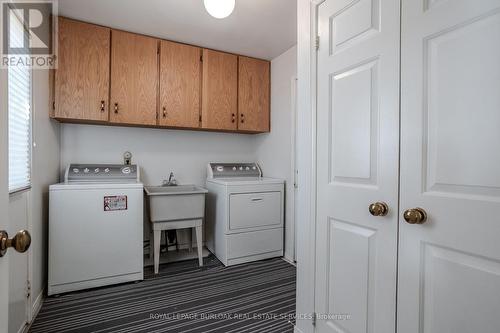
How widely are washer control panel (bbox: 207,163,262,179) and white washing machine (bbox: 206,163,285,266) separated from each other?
7 centimetres

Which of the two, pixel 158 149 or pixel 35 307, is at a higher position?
pixel 158 149

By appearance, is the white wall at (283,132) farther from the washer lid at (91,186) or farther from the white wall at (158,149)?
the washer lid at (91,186)

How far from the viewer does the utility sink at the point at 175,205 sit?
94.9 inches

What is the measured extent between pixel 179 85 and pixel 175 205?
125 cm

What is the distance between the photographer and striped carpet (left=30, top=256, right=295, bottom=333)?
1.66 m

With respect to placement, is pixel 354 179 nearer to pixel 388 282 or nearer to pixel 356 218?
pixel 356 218

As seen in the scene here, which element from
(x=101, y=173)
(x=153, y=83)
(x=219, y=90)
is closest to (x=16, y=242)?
(x=101, y=173)

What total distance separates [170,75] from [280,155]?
1.48 meters

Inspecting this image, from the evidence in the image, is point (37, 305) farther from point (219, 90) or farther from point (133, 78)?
point (219, 90)

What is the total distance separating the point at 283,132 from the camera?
2883 millimetres

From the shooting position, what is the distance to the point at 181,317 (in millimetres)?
1758

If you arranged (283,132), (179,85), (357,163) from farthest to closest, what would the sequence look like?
1. (283,132)
2. (179,85)
3. (357,163)

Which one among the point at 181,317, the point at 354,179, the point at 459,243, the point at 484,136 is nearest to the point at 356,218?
the point at 354,179

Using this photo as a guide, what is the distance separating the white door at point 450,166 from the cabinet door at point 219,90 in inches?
82.5
